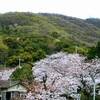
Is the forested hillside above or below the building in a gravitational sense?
Answer: above

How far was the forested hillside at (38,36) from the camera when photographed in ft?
186

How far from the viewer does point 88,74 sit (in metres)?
29.3

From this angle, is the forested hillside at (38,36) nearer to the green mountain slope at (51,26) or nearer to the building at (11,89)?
the green mountain slope at (51,26)

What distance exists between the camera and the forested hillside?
5656cm

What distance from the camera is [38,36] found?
70000 mm

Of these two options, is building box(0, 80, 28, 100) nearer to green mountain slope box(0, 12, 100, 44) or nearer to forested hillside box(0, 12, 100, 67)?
forested hillside box(0, 12, 100, 67)

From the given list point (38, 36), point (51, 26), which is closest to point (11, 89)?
point (38, 36)

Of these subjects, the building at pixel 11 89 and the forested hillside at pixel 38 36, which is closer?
the building at pixel 11 89

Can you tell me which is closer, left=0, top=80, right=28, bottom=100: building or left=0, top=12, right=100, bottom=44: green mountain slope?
left=0, top=80, right=28, bottom=100: building

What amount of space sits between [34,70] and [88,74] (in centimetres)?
869

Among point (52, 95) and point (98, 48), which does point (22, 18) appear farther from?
point (52, 95)

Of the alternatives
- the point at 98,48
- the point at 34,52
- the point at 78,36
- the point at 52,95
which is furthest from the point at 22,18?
the point at 52,95

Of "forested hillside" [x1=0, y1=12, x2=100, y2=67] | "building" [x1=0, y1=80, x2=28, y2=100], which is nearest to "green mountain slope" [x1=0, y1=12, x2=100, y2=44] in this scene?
"forested hillside" [x1=0, y1=12, x2=100, y2=67]

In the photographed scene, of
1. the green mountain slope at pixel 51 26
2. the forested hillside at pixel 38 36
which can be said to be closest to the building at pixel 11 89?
the forested hillside at pixel 38 36
